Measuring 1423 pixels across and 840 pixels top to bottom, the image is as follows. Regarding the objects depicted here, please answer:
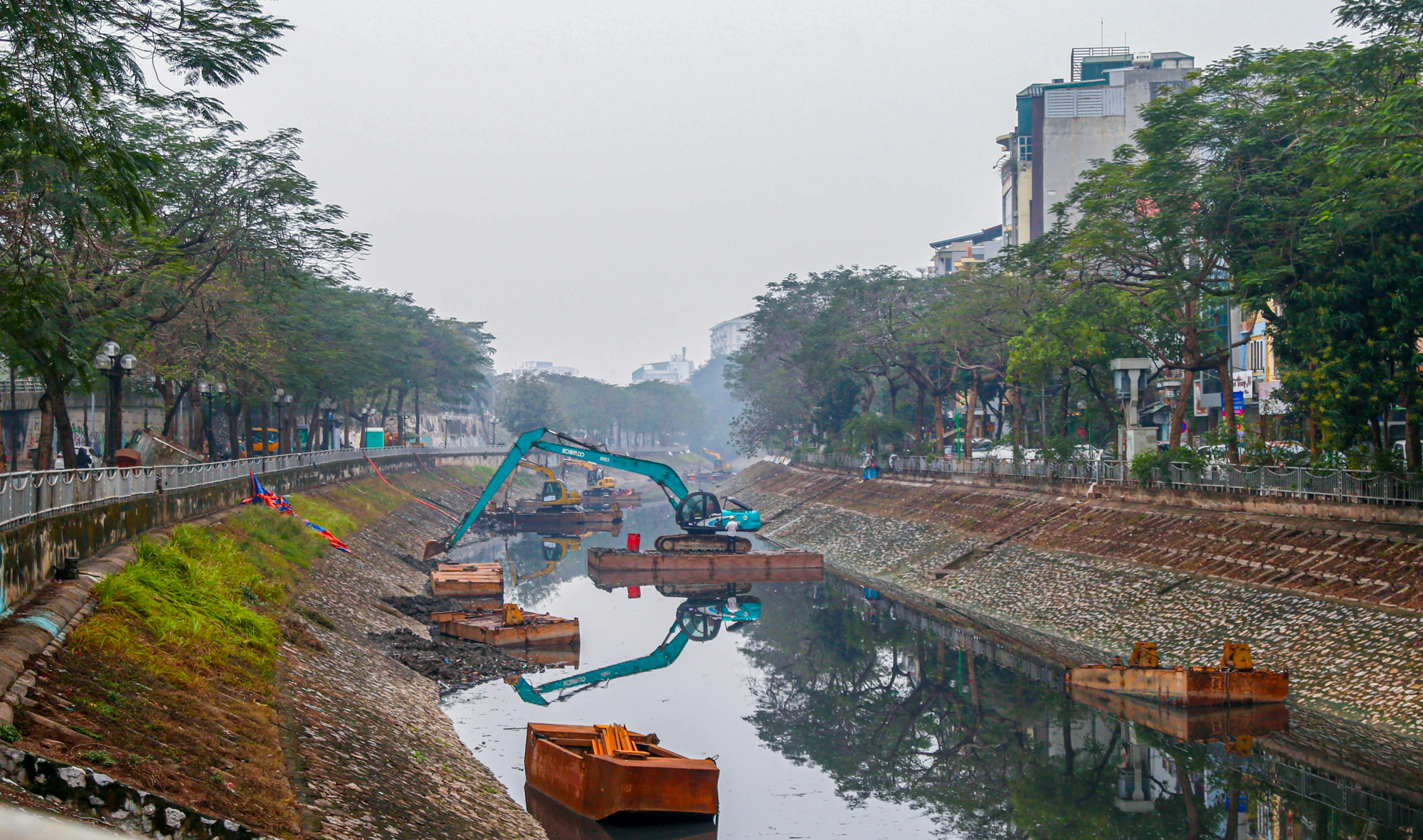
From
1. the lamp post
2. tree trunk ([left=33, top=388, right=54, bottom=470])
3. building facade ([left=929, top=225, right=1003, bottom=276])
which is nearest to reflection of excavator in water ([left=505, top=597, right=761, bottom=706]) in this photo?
the lamp post

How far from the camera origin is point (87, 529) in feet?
60.4

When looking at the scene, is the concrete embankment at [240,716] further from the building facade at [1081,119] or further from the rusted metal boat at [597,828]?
the building facade at [1081,119]

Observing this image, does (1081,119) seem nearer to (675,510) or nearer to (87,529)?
(675,510)

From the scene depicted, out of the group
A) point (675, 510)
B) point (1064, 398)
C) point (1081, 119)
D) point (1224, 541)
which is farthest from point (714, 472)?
point (1224, 541)

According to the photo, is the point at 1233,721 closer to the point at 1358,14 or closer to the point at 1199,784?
the point at 1199,784

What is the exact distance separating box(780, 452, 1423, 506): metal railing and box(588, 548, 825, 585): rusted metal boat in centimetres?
1274

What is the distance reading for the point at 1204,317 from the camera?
48.8m

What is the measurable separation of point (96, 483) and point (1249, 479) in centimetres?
3029

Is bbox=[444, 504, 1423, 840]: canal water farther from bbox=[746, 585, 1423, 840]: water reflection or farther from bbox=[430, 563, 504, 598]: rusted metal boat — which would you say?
bbox=[430, 563, 504, 598]: rusted metal boat

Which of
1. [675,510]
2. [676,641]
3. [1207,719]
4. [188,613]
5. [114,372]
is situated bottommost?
[676,641]

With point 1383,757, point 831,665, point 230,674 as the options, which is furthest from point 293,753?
point 831,665

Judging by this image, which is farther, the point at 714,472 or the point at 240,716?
the point at 714,472

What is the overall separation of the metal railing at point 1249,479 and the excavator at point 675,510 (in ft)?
44.8

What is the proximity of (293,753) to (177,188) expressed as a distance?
23257 mm
